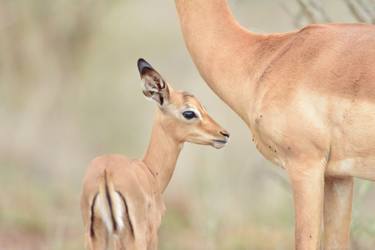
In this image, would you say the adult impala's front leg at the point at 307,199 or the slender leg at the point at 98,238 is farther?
the slender leg at the point at 98,238

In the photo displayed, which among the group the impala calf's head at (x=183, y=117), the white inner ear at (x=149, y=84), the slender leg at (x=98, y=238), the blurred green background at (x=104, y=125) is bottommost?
the slender leg at (x=98, y=238)

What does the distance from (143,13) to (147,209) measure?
554cm

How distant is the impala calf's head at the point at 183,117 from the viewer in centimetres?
641

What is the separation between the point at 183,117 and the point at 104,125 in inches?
181

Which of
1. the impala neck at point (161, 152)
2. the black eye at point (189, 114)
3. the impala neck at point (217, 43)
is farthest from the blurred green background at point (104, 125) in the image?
the impala neck at point (217, 43)

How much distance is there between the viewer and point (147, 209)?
239 inches

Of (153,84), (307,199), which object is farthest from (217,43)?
(307,199)

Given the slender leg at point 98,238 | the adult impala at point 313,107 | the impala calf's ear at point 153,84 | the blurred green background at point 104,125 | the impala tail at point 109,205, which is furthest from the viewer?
the blurred green background at point 104,125

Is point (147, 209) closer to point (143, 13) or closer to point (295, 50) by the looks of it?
point (295, 50)

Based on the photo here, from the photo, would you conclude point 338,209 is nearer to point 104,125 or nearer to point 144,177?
point 144,177

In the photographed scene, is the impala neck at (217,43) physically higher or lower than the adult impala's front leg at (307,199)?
higher

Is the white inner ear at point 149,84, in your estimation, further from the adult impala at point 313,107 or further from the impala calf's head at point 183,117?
the adult impala at point 313,107

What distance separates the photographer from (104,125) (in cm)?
1098

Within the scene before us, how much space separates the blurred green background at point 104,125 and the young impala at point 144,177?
2.52m
